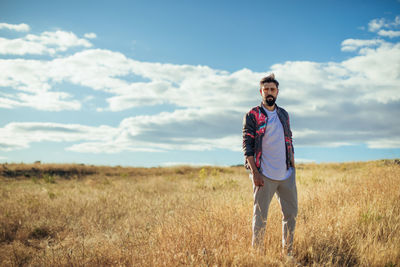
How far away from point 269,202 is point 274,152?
709 mm

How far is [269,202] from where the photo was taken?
3.85 metres

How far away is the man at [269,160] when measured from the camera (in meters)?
3.82

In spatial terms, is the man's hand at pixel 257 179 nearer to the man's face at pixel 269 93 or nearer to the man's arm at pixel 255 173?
the man's arm at pixel 255 173

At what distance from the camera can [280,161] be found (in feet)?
12.9

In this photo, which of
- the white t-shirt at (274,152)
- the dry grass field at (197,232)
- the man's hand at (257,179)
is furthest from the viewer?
the dry grass field at (197,232)

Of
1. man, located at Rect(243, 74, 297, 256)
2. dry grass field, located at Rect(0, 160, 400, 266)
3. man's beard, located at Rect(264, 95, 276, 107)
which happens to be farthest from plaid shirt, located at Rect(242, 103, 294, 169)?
dry grass field, located at Rect(0, 160, 400, 266)

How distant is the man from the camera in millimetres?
3824

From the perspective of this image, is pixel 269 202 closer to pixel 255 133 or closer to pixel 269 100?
pixel 255 133

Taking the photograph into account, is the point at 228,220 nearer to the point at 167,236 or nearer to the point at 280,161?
the point at 167,236

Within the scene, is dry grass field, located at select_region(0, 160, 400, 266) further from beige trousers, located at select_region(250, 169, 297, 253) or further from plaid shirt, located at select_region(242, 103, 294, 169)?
plaid shirt, located at select_region(242, 103, 294, 169)

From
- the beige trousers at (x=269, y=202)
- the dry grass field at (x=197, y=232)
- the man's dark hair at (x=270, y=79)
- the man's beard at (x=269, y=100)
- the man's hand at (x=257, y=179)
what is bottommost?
the dry grass field at (x=197, y=232)

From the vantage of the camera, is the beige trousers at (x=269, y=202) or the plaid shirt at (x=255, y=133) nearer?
the beige trousers at (x=269, y=202)

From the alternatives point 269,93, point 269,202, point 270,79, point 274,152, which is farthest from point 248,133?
point 269,202

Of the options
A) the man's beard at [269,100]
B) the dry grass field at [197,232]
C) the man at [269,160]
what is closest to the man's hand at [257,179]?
the man at [269,160]
